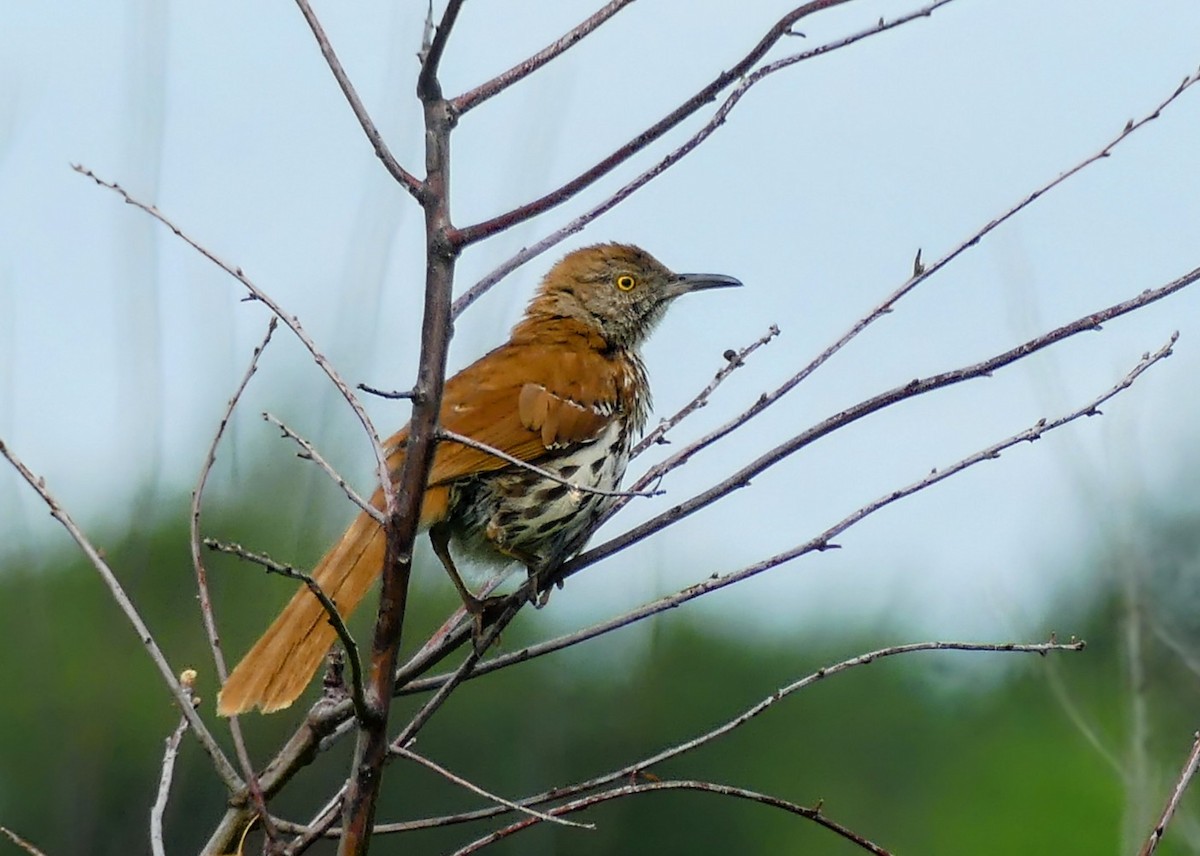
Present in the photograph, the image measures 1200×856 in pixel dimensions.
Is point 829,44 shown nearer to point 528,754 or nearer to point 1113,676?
point 1113,676

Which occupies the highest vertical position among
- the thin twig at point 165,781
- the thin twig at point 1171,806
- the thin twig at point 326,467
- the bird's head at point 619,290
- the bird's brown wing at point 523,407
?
the bird's head at point 619,290

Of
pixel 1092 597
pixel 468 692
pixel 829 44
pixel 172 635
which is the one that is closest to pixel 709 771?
pixel 468 692

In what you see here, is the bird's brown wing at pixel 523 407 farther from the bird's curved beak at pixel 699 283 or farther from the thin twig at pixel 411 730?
the thin twig at pixel 411 730

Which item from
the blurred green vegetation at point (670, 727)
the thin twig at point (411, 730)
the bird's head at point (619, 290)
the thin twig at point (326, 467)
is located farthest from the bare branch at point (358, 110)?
the bird's head at point (619, 290)

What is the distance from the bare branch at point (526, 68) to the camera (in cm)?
205

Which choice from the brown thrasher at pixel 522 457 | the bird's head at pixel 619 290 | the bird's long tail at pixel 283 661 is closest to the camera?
the bird's long tail at pixel 283 661

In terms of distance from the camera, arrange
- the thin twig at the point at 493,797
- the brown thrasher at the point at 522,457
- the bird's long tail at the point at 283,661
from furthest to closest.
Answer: the brown thrasher at the point at 522,457 → the bird's long tail at the point at 283,661 → the thin twig at the point at 493,797

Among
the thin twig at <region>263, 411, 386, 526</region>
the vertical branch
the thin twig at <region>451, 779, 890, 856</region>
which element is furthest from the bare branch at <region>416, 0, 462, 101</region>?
the thin twig at <region>451, 779, 890, 856</region>

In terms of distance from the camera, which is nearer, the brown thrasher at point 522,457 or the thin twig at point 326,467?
the thin twig at point 326,467

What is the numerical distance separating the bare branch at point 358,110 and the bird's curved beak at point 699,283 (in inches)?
124

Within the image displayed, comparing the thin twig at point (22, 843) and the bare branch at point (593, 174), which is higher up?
the bare branch at point (593, 174)

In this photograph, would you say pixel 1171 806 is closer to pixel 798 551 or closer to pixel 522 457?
pixel 798 551

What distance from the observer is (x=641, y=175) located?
2279 millimetres

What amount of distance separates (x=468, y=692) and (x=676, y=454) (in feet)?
59.8
